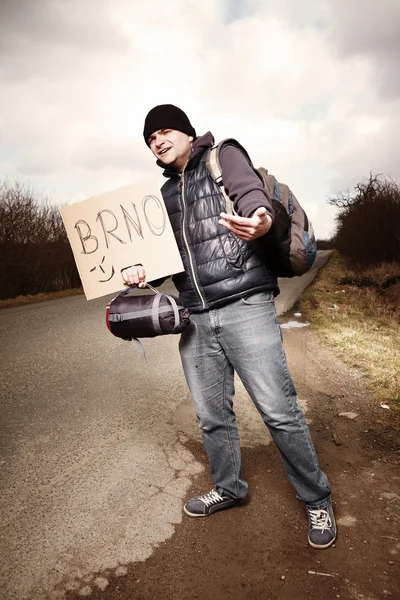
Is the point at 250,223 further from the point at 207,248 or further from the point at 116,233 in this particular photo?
the point at 116,233

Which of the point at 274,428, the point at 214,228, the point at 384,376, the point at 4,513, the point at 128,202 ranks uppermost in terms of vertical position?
the point at 128,202

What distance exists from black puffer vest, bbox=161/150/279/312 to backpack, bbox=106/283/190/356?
0.55 feet

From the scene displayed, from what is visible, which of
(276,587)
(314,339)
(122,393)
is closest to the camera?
(276,587)

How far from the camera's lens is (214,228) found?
6.79 feet

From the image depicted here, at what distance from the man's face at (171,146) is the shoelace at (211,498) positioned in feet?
6.38

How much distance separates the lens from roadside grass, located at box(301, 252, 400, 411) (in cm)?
459

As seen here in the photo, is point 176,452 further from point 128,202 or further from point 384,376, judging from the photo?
point 384,376

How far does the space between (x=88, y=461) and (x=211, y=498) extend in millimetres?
1074

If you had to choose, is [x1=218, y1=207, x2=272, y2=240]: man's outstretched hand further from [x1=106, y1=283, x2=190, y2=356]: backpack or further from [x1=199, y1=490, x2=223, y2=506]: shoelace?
[x1=199, y1=490, x2=223, y2=506]: shoelace

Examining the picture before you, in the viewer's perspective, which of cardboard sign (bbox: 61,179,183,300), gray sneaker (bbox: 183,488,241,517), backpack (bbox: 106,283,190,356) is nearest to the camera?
backpack (bbox: 106,283,190,356)

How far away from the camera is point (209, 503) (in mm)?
2398

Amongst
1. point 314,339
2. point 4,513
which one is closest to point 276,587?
point 4,513

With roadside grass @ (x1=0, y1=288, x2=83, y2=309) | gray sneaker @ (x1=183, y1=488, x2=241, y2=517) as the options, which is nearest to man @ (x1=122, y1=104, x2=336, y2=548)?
gray sneaker @ (x1=183, y1=488, x2=241, y2=517)

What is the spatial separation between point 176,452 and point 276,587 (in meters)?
1.34
